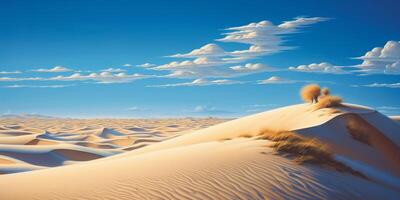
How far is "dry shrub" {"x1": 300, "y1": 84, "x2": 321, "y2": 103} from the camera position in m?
10.3

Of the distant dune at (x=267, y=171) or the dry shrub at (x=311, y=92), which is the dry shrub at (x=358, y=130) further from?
the dry shrub at (x=311, y=92)

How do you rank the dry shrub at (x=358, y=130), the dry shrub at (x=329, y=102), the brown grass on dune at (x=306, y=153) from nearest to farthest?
1. the brown grass on dune at (x=306, y=153)
2. the dry shrub at (x=358, y=130)
3. the dry shrub at (x=329, y=102)

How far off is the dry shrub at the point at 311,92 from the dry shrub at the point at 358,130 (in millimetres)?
1311

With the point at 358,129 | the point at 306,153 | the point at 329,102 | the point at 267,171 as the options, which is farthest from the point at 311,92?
the point at 267,171

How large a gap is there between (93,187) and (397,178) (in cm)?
496

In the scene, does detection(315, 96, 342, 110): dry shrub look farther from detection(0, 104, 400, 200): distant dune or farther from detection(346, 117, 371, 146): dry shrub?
detection(346, 117, 371, 146): dry shrub

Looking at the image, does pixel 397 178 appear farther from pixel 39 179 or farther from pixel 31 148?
pixel 31 148

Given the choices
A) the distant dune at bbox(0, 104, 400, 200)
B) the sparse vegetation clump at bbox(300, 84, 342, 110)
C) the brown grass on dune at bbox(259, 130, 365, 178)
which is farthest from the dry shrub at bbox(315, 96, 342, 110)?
the brown grass on dune at bbox(259, 130, 365, 178)

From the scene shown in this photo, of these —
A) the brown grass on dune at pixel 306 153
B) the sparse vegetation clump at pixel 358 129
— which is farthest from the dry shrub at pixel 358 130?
the brown grass on dune at pixel 306 153

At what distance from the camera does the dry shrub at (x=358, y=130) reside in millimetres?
8852

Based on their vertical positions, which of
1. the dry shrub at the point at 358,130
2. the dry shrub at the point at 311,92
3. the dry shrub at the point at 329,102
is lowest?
the dry shrub at the point at 358,130

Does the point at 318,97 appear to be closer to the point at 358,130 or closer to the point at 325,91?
the point at 325,91

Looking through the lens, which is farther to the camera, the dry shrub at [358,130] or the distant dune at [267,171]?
the dry shrub at [358,130]

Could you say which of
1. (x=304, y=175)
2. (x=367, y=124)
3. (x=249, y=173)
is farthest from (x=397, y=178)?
(x=249, y=173)
